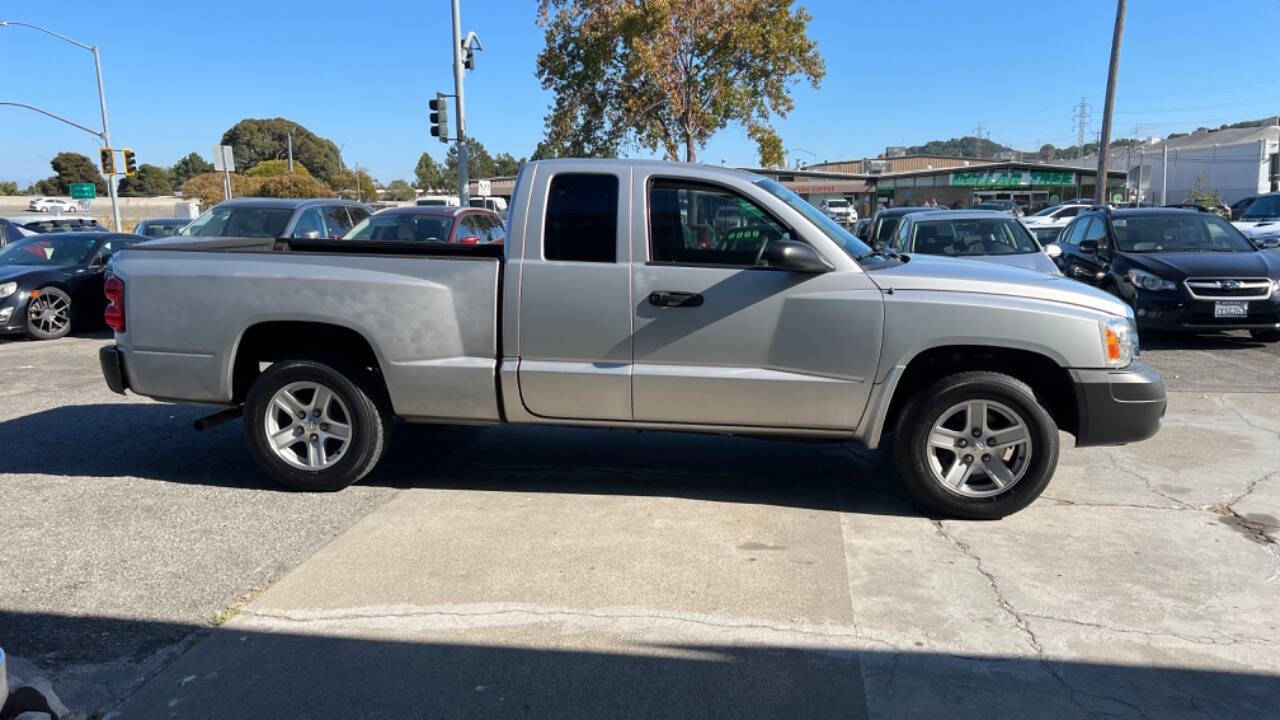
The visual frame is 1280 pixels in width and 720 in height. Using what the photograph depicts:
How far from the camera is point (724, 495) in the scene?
549cm

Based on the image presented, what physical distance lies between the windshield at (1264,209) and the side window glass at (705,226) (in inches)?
796

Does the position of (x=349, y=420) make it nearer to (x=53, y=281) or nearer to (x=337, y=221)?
(x=337, y=221)

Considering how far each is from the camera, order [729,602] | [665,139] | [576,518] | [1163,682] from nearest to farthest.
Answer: [1163,682]
[729,602]
[576,518]
[665,139]

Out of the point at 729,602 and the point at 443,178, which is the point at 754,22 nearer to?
the point at 729,602

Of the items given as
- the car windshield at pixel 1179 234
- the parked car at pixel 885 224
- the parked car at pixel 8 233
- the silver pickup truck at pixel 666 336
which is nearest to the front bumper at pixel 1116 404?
the silver pickup truck at pixel 666 336

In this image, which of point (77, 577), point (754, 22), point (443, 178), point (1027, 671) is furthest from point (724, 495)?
point (443, 178)

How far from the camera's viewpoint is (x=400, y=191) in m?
106

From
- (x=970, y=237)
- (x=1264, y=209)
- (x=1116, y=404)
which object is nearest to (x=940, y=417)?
(x=1116, y=404)

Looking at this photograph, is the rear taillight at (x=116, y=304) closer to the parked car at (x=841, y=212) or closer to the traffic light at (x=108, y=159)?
the traffic light at (x=108, y=159)

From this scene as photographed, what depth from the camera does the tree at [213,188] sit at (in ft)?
189

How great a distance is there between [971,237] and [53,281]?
1219cm

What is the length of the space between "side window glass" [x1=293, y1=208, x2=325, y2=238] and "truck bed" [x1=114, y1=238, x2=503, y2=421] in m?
6.82

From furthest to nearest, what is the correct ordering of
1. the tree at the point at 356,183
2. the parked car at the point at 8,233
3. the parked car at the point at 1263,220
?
the tree at the point at 356,183 → the parked car at the point at 1263,220 → the parked car at the point at 8,233

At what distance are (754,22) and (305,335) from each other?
22.6 meters
